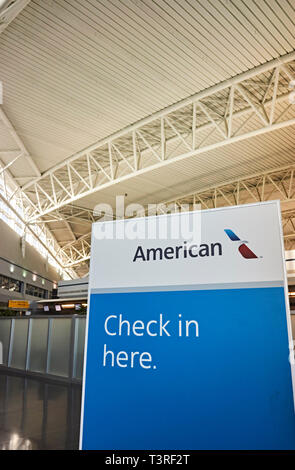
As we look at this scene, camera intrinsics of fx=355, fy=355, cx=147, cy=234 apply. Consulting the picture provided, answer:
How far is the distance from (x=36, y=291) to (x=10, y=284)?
797cm

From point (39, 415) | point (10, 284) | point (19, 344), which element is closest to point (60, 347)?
point (19, 344)

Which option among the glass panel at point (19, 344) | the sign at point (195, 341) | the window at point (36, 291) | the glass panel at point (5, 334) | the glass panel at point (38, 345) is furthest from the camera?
the window at point (36, 291)

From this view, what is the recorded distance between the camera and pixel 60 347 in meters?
11.1

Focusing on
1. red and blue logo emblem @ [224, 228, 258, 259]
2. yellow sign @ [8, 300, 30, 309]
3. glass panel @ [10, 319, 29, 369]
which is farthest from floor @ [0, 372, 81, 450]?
yellow sign @ [8, 300, 30, 309]

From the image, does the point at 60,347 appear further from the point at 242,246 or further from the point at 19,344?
the point at 242,246

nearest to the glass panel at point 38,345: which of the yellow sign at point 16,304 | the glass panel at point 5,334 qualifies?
the glass panel at point 5,334

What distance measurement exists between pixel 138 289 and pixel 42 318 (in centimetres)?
1051

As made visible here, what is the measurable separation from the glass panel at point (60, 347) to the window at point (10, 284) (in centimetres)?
1831

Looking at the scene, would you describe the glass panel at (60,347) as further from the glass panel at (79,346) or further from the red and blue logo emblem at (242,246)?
the red and blue logo emblem at (242,246)

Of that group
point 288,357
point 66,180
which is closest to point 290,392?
point 288,357

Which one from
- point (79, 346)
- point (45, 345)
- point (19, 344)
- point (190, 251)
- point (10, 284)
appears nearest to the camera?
point (190, 251)

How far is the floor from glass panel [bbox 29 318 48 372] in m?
1.35

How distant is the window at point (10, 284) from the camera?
92.1 ft
